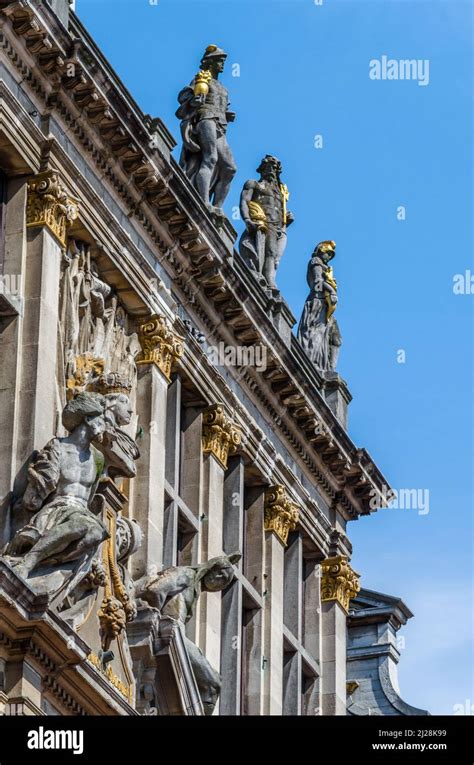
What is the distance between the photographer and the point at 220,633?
121 ft

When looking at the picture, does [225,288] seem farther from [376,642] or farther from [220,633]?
[376,642]

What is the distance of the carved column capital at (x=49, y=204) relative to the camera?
3281cm

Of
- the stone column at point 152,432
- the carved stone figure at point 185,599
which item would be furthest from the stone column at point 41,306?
the carved stone figure at point 185,599

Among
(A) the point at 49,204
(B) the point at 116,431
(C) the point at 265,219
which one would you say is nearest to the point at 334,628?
(C) the point at 265,219

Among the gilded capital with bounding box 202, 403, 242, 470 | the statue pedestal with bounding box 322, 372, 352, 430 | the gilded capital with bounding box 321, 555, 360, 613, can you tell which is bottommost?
the gilded capital with bounding box 321, 555, 360, 613

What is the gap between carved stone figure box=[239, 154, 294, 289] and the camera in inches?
1630

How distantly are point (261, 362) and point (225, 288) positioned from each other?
72.3 inches

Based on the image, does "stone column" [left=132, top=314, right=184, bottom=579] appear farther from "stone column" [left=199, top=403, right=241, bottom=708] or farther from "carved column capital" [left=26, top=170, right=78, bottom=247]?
"carved column capital" [left=26, top=170, right=78, bottom=247]

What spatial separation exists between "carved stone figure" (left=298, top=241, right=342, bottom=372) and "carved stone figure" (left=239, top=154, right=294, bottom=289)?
178 cm

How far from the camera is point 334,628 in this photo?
41688mm

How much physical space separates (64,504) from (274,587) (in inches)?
375

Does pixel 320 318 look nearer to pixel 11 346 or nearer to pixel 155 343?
pixel 155 343

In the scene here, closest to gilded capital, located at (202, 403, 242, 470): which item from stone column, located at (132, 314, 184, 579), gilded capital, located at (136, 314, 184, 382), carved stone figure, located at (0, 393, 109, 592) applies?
→ stone column, located at (132, 314, 184, 579)
